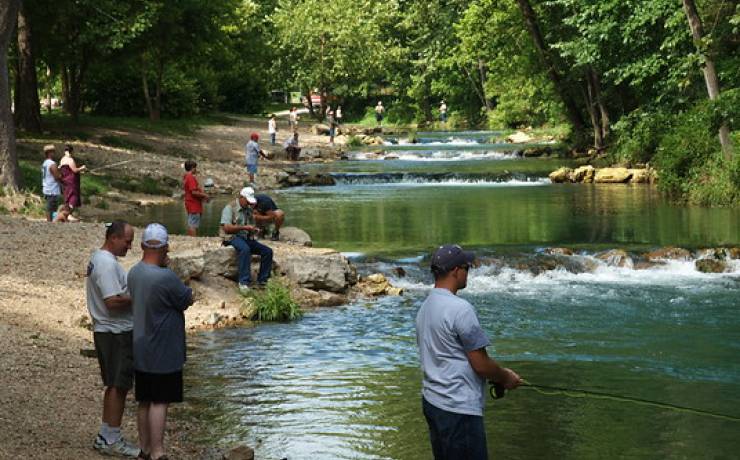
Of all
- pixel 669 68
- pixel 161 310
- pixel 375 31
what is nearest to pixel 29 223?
pixel 161 310

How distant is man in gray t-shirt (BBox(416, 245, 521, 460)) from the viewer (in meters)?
6.30

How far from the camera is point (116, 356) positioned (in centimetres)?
853

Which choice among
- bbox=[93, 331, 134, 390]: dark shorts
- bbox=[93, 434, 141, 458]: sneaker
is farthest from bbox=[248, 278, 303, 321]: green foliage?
bbox=[93, 331, 134, 390]: dark shorts

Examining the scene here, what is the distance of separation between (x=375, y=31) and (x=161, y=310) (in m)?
63.5

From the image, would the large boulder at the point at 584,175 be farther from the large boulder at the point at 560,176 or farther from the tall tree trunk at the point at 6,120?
the tall tree trunk at the point at 6,120

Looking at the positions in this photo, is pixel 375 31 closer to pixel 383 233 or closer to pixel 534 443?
pixel 383 233

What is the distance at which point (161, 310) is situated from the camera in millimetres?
7828

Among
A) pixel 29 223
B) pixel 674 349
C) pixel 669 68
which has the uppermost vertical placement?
pixel 669 68

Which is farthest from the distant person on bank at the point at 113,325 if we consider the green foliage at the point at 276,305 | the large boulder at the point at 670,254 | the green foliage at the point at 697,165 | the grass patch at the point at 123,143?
the grass patch at the point at 123,143

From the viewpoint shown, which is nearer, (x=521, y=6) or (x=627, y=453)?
(x=627, y=453)

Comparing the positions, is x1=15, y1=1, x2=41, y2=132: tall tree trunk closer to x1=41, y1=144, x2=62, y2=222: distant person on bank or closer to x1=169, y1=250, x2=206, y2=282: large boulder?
x1=41, y1=144, x2=62, y2=222: distant person on bank

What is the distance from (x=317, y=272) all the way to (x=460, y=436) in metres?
11.7

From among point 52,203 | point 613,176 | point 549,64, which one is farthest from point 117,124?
point 52,203

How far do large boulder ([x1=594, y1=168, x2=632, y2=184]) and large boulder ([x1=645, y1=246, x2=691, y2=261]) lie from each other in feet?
54.7
